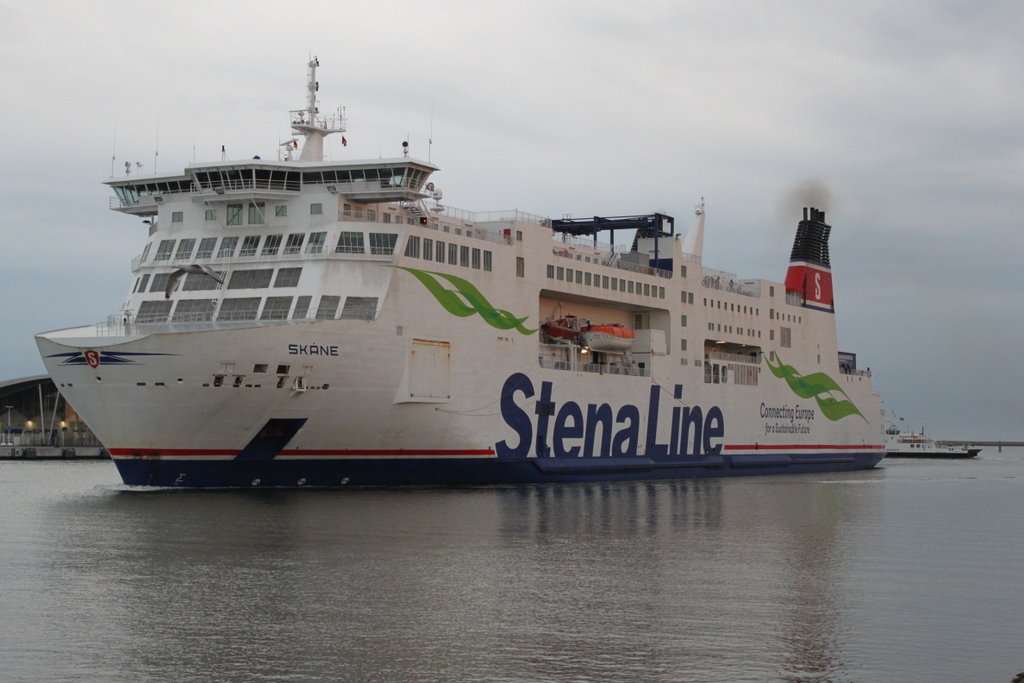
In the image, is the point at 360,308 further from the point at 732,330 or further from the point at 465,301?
the point at 732,330

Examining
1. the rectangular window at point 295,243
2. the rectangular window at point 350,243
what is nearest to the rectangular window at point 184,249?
the rectangular window at point 295,243

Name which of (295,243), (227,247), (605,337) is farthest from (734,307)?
(227,247)

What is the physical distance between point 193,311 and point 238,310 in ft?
4.96

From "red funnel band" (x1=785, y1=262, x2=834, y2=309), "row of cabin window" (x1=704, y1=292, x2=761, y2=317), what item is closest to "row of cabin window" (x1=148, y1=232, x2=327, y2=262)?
"row of cabin window" (x1=704, y1=292, x2=761, y2=317)

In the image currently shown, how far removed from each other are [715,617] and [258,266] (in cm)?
2095

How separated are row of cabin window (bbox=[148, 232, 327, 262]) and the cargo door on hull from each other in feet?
13.4

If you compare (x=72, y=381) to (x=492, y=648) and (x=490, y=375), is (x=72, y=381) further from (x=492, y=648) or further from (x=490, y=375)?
(x=492, y=648)

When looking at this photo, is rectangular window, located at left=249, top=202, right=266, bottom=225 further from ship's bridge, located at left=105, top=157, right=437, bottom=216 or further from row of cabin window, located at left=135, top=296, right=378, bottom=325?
row of cabin window, located at left=135, top=296, right=378, bottom=325

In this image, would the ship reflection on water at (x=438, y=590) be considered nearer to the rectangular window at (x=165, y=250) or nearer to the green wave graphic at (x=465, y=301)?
the green wave graphic at (x=465, y=301)

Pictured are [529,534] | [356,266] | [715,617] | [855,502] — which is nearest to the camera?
[715,617]

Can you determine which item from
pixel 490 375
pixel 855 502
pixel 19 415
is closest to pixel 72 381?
pixel 490 375

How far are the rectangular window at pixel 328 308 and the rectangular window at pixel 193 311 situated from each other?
3442mm

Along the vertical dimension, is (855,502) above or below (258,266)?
below

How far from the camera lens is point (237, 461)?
30.2 metres
